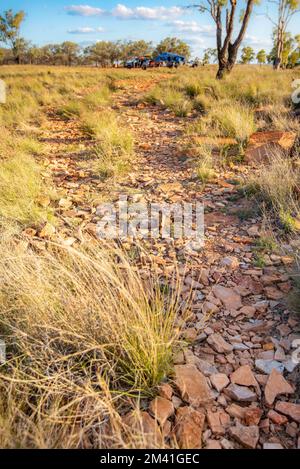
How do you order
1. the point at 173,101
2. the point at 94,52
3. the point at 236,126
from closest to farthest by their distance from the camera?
1. the point at 236,126
2. the point at 173,101
3. the point at 94,52

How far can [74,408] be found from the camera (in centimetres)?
150

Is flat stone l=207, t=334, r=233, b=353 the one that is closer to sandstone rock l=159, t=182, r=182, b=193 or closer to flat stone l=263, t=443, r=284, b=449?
flat stone l=263, t=443, r=284, b=449

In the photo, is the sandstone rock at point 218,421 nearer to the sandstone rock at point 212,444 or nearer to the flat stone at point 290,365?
the sandstone rock at point 212,444

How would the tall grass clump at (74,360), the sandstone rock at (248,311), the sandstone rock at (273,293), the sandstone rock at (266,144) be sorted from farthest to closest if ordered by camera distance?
1. the sandstone rock at (266,144)
2. the sandstone rock at (273,293)
3. the sandstone rock at (248,311)
4. the tall grass clump at (74,360)

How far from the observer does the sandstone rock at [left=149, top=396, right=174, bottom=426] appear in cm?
148

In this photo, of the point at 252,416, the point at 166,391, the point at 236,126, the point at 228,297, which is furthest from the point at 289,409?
the point at 236,126

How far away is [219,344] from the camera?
1.93 meters

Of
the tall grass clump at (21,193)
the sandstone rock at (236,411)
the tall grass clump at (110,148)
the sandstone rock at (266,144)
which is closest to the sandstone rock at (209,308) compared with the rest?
the sandstone rock at (236,411)

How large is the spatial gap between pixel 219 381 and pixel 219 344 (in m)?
0.25

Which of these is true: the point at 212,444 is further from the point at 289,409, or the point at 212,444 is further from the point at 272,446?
the point at 289,409

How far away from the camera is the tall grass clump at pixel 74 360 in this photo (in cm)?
138

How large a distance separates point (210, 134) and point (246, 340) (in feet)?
13.5

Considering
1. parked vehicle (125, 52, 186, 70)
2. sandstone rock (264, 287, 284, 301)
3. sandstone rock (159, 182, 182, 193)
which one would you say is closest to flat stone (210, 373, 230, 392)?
sandstone rock (264, 287, 284, 301)

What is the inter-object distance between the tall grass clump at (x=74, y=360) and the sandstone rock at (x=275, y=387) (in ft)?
1.60
